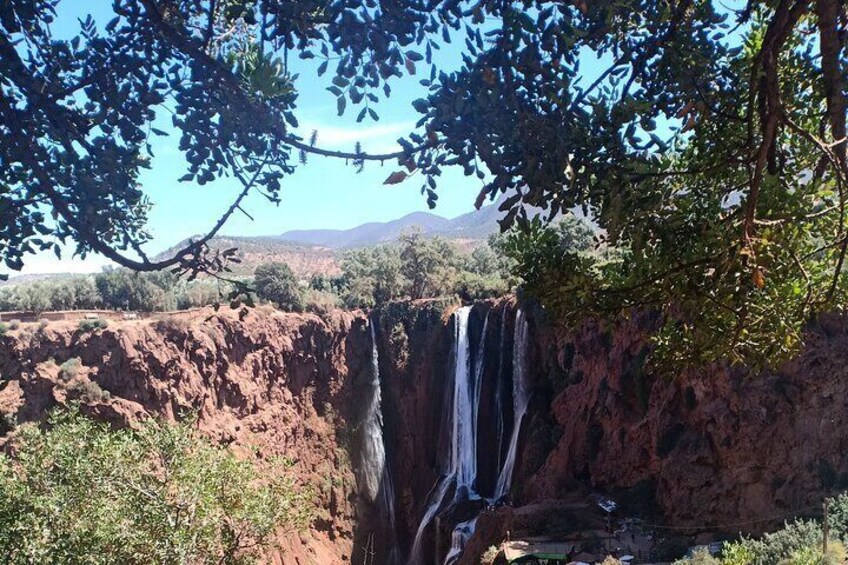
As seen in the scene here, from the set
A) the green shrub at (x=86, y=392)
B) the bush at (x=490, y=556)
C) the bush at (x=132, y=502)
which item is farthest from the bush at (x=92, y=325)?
the bush at (x=490, y=556)

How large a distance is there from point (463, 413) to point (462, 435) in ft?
3.12

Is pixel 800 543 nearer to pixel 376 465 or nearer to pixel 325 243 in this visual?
A: pixel 376 465

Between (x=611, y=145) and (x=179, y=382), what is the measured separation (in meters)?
21.5

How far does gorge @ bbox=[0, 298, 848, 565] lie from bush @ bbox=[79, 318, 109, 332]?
241 mm

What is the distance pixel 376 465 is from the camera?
29.0 meters

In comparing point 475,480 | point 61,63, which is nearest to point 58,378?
point 475,480

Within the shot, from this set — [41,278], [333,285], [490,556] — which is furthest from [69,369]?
[41,278]

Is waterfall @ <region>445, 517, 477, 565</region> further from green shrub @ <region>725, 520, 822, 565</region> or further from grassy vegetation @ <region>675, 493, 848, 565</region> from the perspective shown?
green shrub @ <region>725, 520, 822, 565</region>

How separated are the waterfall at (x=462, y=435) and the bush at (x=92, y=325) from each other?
1458 cm

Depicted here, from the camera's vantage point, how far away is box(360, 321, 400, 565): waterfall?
27719 millimetres

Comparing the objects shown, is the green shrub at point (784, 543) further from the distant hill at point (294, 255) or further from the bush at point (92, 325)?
the distant hill at point (294, 255)

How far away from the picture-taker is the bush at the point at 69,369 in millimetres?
18984

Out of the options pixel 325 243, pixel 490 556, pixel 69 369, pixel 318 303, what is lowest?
pixel 490 556

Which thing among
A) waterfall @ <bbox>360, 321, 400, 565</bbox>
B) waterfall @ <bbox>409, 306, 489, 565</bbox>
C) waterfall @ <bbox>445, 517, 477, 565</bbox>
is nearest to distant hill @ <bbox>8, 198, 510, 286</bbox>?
waterfall @ <bbox>409, 306, 489, 565</bbox>
